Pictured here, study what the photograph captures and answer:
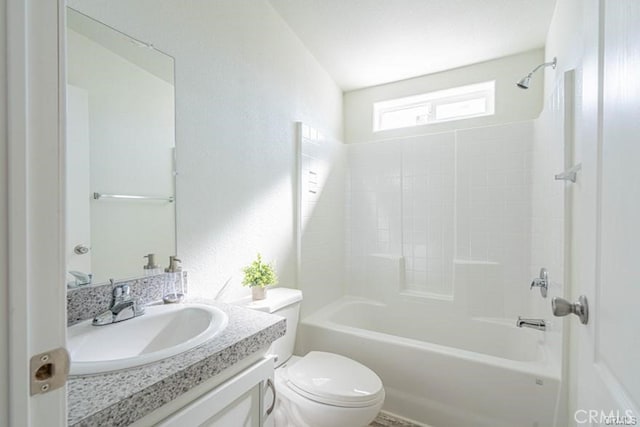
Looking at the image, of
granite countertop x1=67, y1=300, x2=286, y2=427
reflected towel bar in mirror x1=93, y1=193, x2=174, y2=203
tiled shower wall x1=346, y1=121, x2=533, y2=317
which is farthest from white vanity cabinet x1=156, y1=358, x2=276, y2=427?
tiled shower wall x1=346, y1=121, x2=533, y2=317

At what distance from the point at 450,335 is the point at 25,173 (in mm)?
2756

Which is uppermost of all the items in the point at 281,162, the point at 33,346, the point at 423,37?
the point at 423,37

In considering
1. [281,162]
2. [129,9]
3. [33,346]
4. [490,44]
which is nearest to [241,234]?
[281,162]

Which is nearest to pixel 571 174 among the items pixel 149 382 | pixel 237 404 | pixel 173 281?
pixel 237 404

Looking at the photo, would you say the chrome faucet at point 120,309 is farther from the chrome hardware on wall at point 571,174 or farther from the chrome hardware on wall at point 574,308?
the chrome hardware on wall at point 571,174

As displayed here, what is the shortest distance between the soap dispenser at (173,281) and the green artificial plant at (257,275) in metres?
0.40

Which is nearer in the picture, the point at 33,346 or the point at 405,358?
the point at 33,346

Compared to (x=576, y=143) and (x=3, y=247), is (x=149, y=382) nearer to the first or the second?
(x=3, y=247)

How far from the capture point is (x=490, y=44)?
7.29 feet

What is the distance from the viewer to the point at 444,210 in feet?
8.36

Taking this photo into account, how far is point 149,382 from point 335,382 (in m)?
1.05

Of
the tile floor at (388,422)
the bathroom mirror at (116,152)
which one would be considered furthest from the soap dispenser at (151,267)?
the tile floor at (388,422)

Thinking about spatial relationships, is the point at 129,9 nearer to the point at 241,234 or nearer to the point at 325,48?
the point at 241,234

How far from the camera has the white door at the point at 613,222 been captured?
51 centimetres
